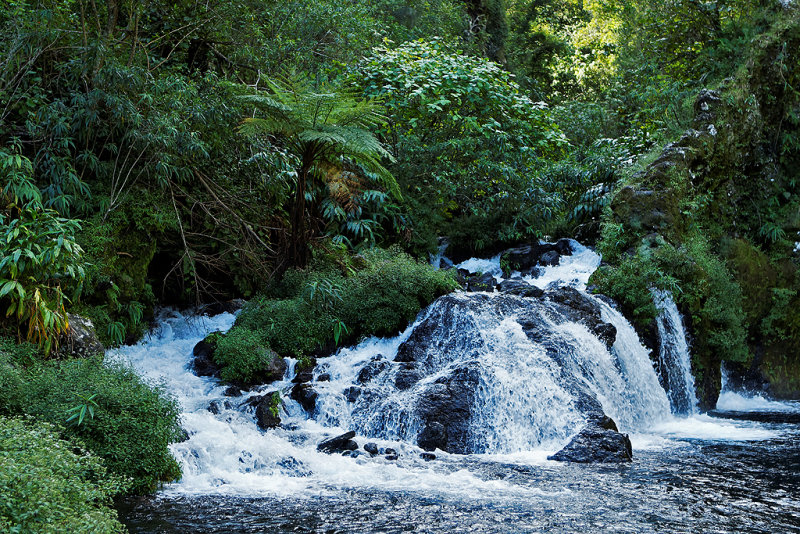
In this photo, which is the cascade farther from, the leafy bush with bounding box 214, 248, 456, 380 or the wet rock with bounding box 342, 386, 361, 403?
the leafy bush with bounding box 214, 248, 456, 380

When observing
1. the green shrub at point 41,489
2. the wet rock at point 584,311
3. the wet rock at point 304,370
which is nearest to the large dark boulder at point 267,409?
the wet rock at point 304,370

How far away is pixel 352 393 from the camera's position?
961cm

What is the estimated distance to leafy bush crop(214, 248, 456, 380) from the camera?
36.0ft

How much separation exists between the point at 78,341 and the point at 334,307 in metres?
4.24

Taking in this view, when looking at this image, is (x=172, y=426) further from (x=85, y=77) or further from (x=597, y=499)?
(x=85, y=77)

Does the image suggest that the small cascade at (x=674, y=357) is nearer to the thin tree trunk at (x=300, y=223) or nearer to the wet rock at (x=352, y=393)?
the wet rock at (x=352, y=393)

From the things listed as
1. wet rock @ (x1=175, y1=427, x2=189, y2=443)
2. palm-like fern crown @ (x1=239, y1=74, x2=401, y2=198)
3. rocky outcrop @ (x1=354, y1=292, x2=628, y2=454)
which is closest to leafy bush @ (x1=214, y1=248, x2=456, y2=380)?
Result: rocky outcrop @ (x1=354, y1=292, x2=628, y2=454)

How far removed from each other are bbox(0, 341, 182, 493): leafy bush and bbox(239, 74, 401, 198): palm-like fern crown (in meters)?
4.95

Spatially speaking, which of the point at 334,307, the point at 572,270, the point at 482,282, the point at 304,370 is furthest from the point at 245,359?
the point at 572,270

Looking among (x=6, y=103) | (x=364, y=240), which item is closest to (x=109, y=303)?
(x=6, y=103)

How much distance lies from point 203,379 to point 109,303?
6.51 feet

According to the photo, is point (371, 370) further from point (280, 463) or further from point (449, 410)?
point (280, 463)

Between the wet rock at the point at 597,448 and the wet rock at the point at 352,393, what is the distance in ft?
8.96

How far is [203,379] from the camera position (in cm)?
1021
